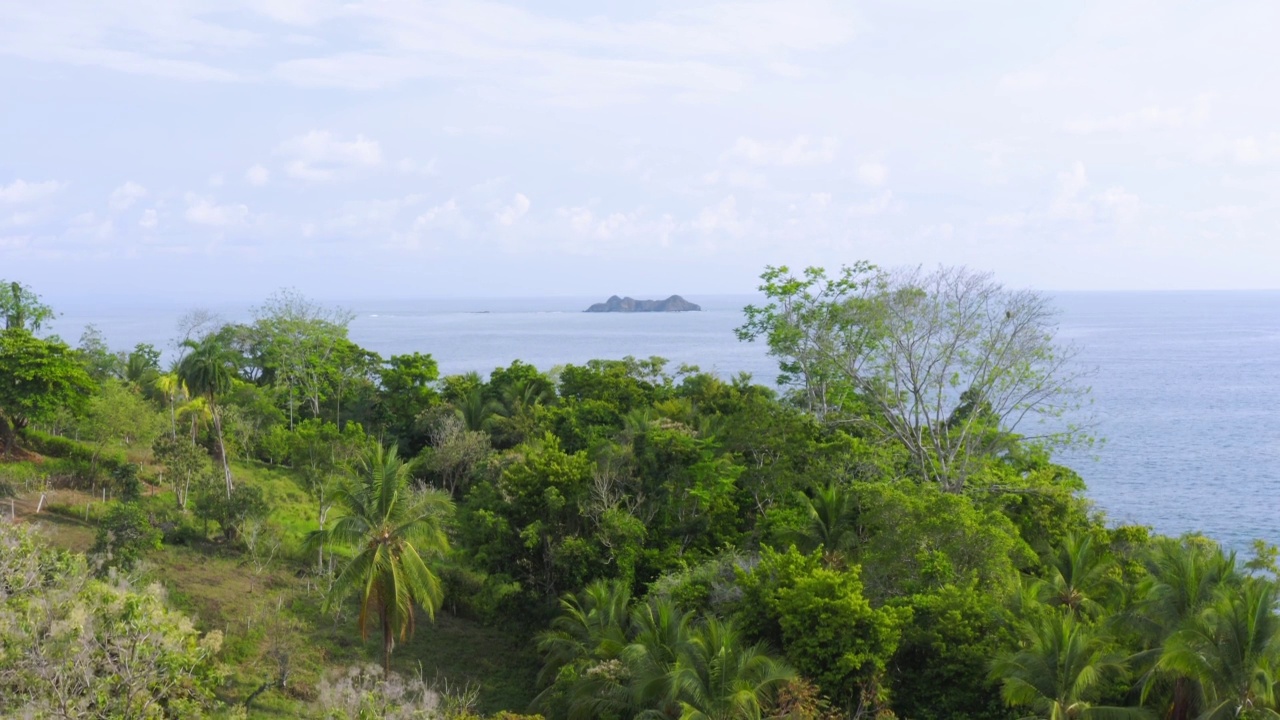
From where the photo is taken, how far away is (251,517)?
2977 cm

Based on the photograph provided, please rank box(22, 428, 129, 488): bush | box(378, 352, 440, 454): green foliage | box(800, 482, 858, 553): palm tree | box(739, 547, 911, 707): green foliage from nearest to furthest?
box(739, 547, 911, 707): green foliage, box(800, 482, 858, 553): palm tree, box(22, 428, 129, 488): bush, box(378, 352, 440, 454): green foliage

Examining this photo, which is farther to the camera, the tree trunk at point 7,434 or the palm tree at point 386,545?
the tree trunk at point 7,434

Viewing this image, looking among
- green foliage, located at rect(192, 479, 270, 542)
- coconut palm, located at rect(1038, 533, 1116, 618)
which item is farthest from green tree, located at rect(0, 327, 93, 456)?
coconut palm, located at rect(1038, 533, 1116, 618)

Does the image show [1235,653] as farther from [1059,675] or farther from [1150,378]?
[1150,378]

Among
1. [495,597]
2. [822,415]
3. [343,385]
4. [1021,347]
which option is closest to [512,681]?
[495,597]

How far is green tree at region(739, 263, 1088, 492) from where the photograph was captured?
88.7ft

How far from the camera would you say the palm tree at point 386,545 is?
2270 centimetres

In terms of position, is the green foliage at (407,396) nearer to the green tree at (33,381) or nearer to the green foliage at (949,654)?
the green tree at (33,381)

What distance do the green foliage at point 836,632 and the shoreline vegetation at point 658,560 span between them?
0.19 ft

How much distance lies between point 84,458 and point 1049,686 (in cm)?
3208

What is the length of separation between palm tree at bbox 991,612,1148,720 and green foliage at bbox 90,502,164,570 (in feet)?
65.5

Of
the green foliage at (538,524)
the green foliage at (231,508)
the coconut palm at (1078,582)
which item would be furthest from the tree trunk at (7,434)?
the coconut palm at (1078,582)

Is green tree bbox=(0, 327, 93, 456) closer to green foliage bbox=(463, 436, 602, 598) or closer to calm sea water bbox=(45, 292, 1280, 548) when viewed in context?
green foliage bbox=(463, 436, 602, 598)

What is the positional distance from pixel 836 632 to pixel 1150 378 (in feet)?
225
